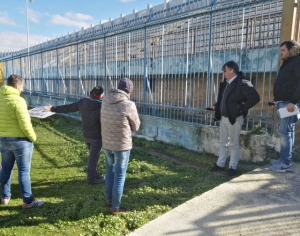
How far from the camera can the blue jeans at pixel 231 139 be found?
13.8ft

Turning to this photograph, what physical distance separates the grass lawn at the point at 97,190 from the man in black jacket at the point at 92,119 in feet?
1.01

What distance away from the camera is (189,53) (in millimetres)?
6371

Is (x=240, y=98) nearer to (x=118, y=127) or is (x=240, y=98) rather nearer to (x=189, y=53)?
(x=118, y=127)

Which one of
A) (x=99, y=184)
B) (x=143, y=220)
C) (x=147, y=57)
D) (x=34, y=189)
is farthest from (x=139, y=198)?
(x=147, y=57)

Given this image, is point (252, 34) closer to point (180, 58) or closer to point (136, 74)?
point (180, 58)

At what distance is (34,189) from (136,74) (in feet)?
15.7

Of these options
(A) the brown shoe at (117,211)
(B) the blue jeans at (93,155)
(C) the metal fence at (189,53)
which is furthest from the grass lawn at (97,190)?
(C) the metal fence at (189,53)

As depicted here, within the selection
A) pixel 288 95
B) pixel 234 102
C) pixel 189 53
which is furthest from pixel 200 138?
pixel 288 95

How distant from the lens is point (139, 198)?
3.67m

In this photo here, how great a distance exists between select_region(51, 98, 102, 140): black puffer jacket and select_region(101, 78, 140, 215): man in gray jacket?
38.6 inches

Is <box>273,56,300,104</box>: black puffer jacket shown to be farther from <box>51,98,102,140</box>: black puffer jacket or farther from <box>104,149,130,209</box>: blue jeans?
<box>51,98,102,140</box>: black puffer jacket

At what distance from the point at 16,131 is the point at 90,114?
1118 mm

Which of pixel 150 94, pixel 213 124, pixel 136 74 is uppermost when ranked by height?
pixel 136 74

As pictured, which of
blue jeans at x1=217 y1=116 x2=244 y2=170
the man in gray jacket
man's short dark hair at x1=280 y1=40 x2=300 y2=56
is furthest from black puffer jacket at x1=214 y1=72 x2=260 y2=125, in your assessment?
the man in gray jacket
